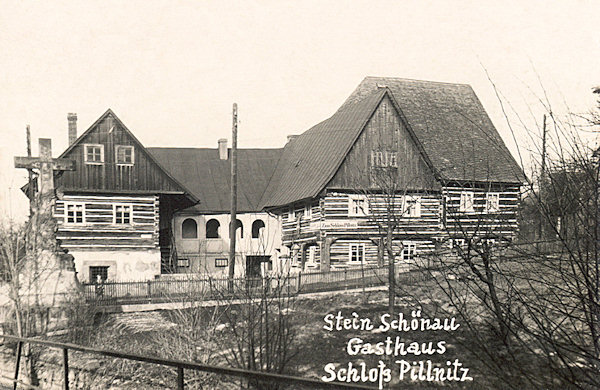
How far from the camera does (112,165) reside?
28.5 meters

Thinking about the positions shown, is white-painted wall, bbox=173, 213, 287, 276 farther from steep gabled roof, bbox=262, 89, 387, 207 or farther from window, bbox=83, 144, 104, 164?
window, bbox=83, 144, 104, 164

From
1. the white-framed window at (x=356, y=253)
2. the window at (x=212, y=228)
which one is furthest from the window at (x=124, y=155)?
the white-framed window at (x=356, y=253)

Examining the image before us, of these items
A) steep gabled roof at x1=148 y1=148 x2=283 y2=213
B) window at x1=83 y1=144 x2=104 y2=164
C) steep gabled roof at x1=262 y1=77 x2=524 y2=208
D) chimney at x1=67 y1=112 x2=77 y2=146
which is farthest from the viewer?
steep gabled roof at x1=148 y1=148 x2=283 y2=213

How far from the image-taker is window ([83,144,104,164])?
28.0 metres

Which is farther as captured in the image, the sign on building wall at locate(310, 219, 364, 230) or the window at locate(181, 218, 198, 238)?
the window at locate(181, 218, 198, 238)

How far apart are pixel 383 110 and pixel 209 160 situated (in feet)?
49.7

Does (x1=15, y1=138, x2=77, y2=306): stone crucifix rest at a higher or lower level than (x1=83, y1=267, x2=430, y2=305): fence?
higher

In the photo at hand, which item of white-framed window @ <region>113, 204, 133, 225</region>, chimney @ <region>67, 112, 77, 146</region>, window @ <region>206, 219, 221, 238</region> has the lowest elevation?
window @ <region>206, 219, 221, 238</region>

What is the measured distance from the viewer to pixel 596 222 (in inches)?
173

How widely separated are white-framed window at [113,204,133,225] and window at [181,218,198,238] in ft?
24.0

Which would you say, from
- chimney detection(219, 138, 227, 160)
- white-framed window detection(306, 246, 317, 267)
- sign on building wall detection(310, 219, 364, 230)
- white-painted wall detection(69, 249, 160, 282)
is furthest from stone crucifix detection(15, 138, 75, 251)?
chimney detection(219, 138, 227, 160)

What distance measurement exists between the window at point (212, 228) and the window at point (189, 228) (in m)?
0.76

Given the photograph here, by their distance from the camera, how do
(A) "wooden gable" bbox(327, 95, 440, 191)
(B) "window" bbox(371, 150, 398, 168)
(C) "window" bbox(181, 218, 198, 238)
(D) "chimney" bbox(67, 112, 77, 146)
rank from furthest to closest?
(C) "window" bbox(181, 218, 198, 238)
(D) "chimney" bbox(67, 112, 77, 146)
(A) "wooden gable" bbox(327, 95, 440, 191)
(B) "window" bbox(371, 150, 398, 168)

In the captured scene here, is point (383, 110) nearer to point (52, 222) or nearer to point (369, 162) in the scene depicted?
point (369, 162)
